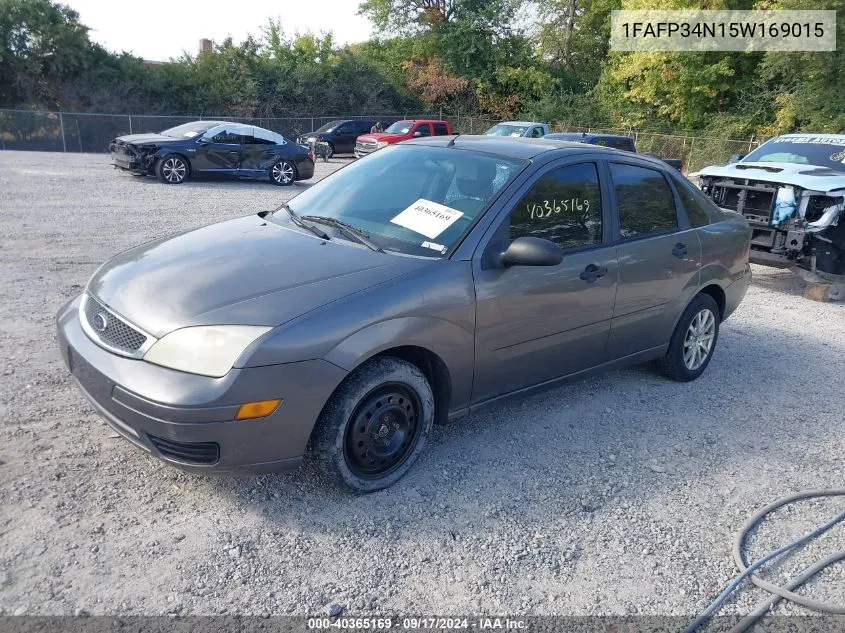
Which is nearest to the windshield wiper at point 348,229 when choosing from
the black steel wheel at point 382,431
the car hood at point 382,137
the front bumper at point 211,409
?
the black steel wheel at point 382,431

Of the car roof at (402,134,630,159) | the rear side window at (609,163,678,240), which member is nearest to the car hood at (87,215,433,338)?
the car roof at (402,134,630,159)

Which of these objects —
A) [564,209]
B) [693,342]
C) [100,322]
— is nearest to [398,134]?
[693,342]

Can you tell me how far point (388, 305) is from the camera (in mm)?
3342

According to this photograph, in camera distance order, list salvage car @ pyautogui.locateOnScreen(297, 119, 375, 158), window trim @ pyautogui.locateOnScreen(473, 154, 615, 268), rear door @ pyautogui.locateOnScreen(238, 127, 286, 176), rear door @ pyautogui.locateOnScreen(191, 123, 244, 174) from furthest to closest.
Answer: salvage car @ pyautogui.locateOnScreen(297, 119, 375, 158) → rear door @ pyautogui.locateOnScreen(238, 127, 286, 176) → rear door @ pyautogui.locateOnScreen(191, 123, 244, 174) → window trim @ pyautogui.locateOnScreen(473, 154, 615, 268)

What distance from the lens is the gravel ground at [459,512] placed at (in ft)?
9.50

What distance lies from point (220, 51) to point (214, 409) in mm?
32564

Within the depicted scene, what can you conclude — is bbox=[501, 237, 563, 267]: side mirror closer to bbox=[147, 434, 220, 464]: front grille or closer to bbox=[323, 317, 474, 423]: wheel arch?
bbox=[323, 317, 474, 423]: wheel arch

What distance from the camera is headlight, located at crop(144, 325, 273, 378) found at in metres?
2.97

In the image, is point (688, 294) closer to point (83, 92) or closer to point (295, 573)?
point (295, 573)

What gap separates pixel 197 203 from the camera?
41.5 feet

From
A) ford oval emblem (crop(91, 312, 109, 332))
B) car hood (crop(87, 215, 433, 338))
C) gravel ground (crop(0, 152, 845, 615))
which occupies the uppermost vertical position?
car hood (crop(87, 215, 433, 338))

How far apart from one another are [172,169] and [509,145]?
1243 centimetres

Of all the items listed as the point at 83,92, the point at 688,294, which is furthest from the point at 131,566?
the point at 83,92

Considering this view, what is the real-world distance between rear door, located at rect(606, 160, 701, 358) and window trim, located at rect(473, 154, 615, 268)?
3.5 inches
